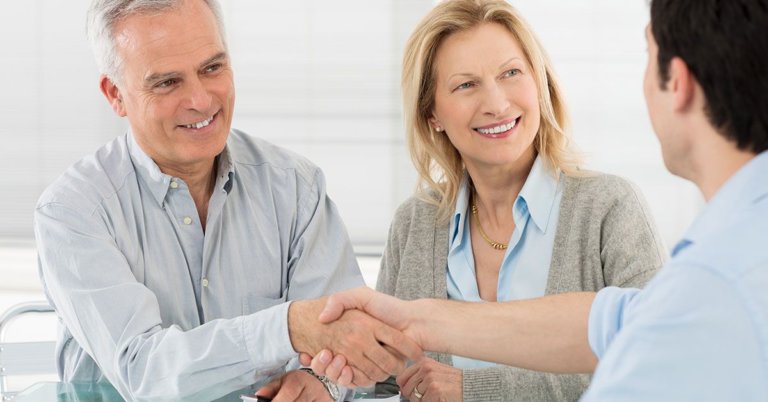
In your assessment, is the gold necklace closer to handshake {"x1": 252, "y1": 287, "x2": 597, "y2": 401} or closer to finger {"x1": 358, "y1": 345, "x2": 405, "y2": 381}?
handshake {"x1": 252, "y1": 287, "x2": 597, "y2": 401}

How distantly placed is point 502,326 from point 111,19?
3.76 feet

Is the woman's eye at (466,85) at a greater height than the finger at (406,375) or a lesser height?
greater

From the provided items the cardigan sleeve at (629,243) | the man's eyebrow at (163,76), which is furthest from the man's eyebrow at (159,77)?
the cardigan sleeve at (629,243)

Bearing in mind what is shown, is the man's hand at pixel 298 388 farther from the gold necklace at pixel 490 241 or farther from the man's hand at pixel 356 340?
the gold necklace at pixel 490 241

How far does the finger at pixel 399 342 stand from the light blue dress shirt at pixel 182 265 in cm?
21

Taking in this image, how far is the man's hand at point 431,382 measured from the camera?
2029mm

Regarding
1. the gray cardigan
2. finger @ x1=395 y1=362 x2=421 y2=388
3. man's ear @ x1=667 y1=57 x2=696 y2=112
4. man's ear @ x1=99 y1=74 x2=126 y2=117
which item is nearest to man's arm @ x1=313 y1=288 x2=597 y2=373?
finger @ x1=395 y1=362 x2=421 y2=388

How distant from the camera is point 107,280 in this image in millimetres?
2070

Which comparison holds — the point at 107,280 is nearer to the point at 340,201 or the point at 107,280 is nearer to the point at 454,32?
the point at 454,32

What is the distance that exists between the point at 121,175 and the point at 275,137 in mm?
3572

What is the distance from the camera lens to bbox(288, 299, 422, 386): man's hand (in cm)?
202

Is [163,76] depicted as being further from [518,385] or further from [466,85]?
[518,385]

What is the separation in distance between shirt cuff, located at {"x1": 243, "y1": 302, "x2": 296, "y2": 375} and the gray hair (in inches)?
28.1

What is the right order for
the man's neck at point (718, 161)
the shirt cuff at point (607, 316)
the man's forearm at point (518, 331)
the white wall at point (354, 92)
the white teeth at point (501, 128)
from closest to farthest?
the man's neck at point (718, 161), the shirt cuff at point (607, 316), the man's forearm at point (518, 331), the white teeth at point (501, 128), the white wall at point (354, 92)
